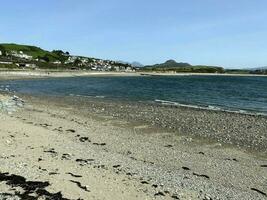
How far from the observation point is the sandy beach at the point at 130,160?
566 inches

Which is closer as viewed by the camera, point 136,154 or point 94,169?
point 94,169

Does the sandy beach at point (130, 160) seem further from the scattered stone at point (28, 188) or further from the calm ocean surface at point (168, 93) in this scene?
the calm ocean surface at point (168, 93)

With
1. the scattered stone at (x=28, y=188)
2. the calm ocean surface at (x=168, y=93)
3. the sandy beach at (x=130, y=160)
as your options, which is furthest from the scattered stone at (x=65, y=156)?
the calm ocean surface at (x=168, y=93)

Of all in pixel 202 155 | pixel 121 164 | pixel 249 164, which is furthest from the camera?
pixel 202 155

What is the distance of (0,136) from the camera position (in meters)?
22.3

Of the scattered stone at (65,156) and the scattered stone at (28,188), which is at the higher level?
the scattered stone at (28,188)

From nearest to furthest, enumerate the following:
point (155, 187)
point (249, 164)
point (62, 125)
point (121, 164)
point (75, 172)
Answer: point (155, 187), point (75, 172), point (121, 164), point (249, 164), point (62, 125)

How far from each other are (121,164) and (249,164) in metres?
7.10

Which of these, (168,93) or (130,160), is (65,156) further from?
(168,93)

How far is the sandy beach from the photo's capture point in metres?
14.4

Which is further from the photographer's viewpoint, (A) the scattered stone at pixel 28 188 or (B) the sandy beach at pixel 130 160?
(B) the sandy beach at pixel 130 160

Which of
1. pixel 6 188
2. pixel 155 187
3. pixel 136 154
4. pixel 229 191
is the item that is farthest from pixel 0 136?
pixel 229 191

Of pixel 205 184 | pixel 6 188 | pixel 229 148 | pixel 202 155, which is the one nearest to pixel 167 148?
pixel 202 155

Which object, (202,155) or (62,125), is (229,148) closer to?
(202,155)
